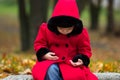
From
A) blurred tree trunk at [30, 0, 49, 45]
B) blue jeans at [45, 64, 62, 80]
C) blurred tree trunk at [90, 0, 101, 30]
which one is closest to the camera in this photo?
blue jeans at [45, 64, 62, 80]

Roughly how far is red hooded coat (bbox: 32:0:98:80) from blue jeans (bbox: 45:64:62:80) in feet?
0.13

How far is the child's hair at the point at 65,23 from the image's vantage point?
5.32 m

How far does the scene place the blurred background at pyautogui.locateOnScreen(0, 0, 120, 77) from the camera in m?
15.2

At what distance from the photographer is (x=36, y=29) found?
15445 millimetres

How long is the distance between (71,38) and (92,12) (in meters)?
24.0

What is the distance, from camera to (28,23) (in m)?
16.7

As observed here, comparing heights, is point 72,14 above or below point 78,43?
above

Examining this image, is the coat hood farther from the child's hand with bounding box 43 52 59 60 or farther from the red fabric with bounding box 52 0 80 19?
the child's hand with bounding box 43 52 59 60

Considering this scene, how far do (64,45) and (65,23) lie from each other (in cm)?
29

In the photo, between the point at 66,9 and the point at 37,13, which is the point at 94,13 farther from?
the point at 66,9

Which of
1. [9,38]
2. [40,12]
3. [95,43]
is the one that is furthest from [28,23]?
[9,38]

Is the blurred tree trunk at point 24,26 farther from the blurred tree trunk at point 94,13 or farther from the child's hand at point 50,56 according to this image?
the blurred tree trunk at point 94,13

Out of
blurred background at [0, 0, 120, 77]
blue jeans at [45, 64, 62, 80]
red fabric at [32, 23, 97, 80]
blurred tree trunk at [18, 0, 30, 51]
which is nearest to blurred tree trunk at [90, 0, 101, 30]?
blurred background at [0, 0, 120, 77]

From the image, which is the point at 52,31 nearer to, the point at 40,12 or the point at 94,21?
the point at 40,12
